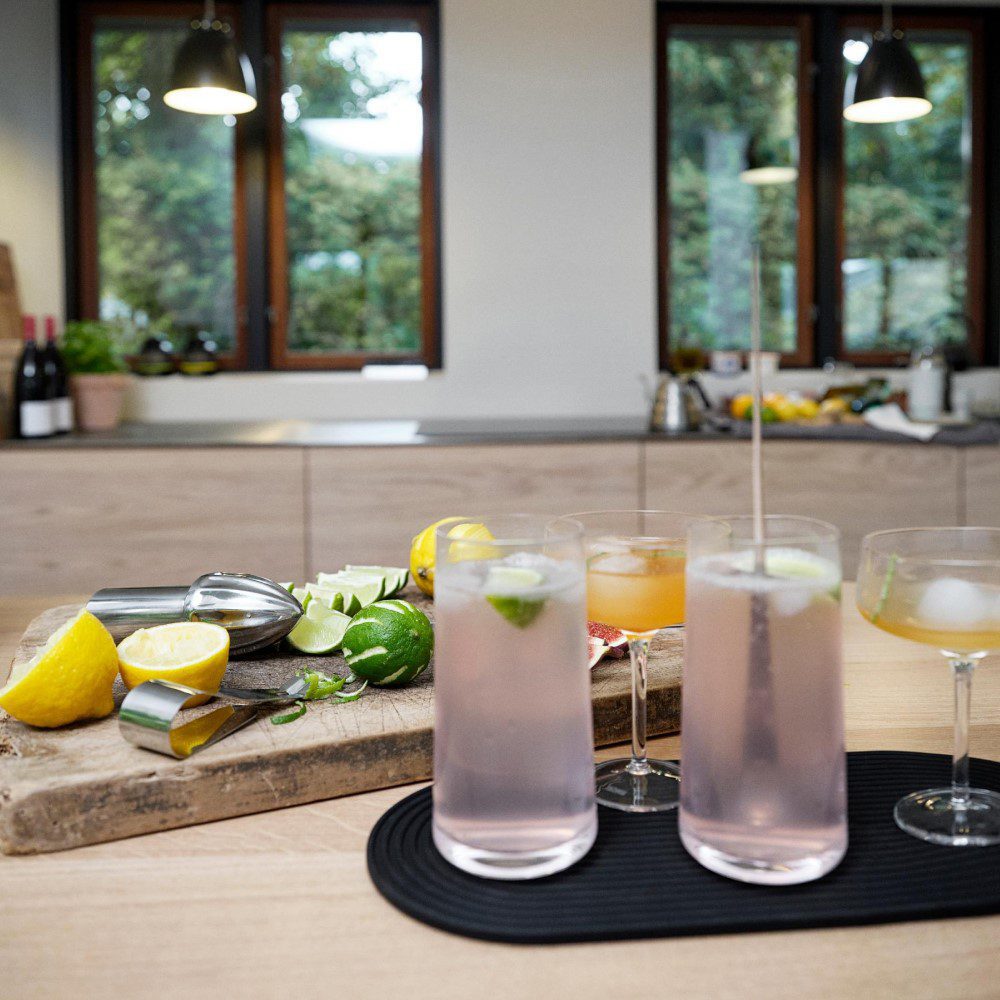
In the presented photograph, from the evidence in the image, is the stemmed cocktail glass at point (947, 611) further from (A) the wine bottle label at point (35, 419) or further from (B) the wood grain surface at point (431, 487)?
(A) the wine bottle label at point (35, 419)

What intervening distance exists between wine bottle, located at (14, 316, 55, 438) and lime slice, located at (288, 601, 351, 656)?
2224 millimetres

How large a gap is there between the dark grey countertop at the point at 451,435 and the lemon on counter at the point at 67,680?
2134mm

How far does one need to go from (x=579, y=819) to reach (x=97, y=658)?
39cm

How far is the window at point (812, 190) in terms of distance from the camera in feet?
12.7

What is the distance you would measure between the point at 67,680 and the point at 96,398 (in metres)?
2.64

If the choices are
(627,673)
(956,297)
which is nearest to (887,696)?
(627,673)

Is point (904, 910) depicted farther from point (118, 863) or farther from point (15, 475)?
point (15, 475)

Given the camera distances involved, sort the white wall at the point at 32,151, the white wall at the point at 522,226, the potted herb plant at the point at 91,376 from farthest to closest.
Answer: the white wall at the point at 522,226, the white wall at the point at 32,151, the potted herb plant at the point at 91,376

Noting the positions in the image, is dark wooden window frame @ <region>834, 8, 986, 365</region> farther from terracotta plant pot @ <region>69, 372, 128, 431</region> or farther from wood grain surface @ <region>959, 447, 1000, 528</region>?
terracotta plant pot @ <region>69, 372, 128, 431</region>

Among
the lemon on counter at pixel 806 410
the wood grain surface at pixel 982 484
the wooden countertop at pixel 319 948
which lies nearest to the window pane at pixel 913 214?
the lemon on counter at pixel 806 410

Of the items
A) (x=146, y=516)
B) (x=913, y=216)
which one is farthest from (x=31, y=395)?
(x=913, y=216)

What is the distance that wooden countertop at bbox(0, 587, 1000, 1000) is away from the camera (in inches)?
22.4

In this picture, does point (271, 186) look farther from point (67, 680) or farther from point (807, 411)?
point (67, 680)

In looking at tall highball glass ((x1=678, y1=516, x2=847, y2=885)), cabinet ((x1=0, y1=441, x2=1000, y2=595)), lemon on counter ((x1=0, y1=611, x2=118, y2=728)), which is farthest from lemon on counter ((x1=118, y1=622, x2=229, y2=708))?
cabinet ((x1=0, y1=441, x2=1000, y2=595))
